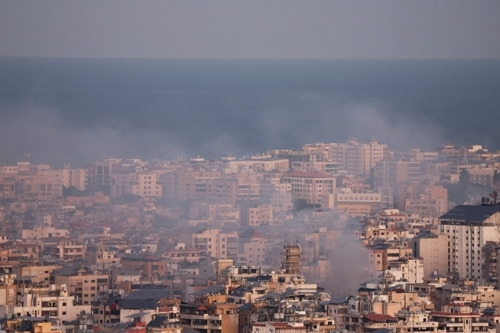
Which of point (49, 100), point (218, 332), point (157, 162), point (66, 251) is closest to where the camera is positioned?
point (218, 332)

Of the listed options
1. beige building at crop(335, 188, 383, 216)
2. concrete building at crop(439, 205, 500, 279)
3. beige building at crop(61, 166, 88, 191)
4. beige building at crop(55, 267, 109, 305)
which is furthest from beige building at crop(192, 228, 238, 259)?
beige building at crop(61, 166, 88, 191)

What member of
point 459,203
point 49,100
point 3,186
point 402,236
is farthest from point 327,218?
point 49,100

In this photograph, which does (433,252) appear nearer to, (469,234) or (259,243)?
(469,234)

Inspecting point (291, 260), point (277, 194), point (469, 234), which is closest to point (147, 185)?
point (277, 194)

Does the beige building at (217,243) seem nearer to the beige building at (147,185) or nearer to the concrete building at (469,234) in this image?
the concrete building at (469,234)

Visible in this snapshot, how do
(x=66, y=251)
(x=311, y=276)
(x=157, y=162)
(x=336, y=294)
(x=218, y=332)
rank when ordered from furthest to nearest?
(x=157, y=162) → (x=66, y=251) → (x=311, y=276) → (x=336, y=294) → (x=218, y=332)

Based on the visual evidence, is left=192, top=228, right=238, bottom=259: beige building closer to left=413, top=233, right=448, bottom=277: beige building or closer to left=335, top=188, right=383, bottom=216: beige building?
left=413, top=233, right=448, bottom=277: beige building

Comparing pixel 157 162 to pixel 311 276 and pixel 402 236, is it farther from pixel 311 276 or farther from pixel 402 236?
pixel 311 276
